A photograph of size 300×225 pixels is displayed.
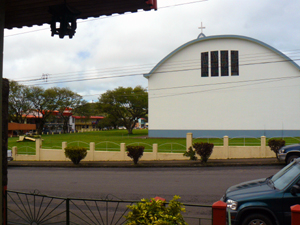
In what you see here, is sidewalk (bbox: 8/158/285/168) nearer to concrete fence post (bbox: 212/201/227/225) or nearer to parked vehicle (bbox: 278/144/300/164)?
parked vehicle (bbox: 278/144/300/164)

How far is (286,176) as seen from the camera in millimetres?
6078

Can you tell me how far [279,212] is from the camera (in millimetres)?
5289

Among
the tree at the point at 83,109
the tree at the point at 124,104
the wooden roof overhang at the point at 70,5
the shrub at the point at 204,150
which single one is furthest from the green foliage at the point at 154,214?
the tree at the point at 83,109

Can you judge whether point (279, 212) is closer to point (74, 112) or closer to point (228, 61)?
point (228, 61)

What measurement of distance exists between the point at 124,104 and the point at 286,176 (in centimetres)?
5115

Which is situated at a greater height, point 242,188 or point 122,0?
point 122,0

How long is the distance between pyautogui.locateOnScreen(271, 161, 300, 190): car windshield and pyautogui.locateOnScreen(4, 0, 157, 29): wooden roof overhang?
13.9 feet

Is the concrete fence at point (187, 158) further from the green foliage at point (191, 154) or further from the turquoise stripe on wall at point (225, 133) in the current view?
the turquoise stripe on wall at point (225, 133)

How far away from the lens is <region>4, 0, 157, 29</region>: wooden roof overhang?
494 centimetres

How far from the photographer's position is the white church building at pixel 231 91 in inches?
1398

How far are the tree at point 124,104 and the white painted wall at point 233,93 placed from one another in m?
17.2

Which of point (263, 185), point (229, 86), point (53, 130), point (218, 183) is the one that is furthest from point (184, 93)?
point (53, 130)

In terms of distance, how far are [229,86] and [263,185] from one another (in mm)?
31415

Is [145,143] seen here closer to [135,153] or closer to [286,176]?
[135,153]
